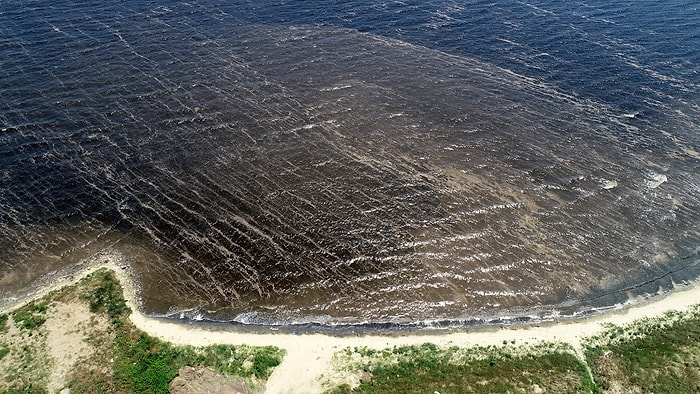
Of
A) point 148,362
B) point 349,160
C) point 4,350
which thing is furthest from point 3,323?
point 349,160

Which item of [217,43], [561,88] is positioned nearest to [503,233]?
[561,88]

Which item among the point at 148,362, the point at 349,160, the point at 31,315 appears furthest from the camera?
the point at 349,160

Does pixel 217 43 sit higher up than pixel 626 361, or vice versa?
pixel 217 43

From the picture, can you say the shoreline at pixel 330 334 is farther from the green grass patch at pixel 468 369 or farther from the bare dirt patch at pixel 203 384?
the bare dirt patch at pixel 203 384

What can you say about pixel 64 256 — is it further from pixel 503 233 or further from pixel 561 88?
pixel 561 88

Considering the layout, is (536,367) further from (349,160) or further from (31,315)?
(31,315)

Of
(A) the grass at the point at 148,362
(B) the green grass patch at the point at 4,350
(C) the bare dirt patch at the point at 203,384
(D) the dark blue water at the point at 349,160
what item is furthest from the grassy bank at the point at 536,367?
(B) the green grass patch at the point at 4,350
